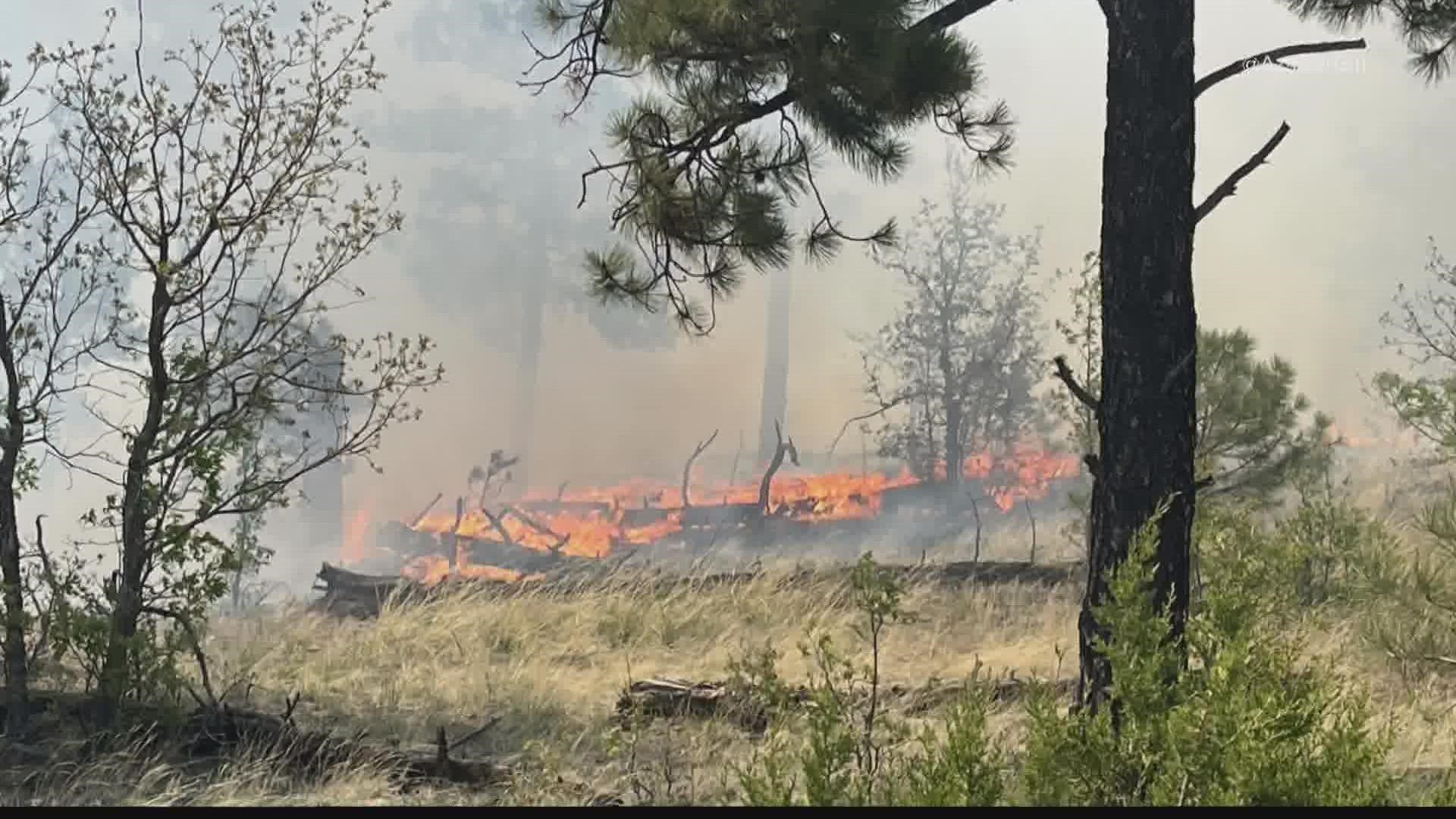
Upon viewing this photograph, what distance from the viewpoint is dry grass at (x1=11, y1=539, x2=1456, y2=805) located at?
255 cm

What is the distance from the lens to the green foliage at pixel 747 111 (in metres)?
2.26

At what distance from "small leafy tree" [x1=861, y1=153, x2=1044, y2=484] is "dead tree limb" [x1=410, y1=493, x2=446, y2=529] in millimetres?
1545

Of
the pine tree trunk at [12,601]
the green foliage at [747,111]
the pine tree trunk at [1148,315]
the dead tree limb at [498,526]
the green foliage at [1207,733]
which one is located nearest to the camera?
the green foliage at [1207,733]

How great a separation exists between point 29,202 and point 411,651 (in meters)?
1.58

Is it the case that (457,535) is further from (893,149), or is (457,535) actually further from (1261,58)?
(1261,58)

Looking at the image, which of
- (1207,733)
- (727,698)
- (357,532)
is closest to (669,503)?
(357,532)

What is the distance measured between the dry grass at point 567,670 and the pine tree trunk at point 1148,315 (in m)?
0.49

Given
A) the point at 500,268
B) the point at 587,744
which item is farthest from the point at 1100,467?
the point at 500,268

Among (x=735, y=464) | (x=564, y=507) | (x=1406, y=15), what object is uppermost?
(x=1406, y=15)

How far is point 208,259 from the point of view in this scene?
125 inches

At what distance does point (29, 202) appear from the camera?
316 cm

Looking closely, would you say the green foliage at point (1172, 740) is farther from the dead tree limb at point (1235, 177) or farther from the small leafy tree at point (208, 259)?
the small leafy tree at point (208, 259)

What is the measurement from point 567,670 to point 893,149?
178 cm

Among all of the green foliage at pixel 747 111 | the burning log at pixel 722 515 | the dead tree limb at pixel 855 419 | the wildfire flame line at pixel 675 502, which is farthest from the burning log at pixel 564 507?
the green foliage at pixel 747 111
